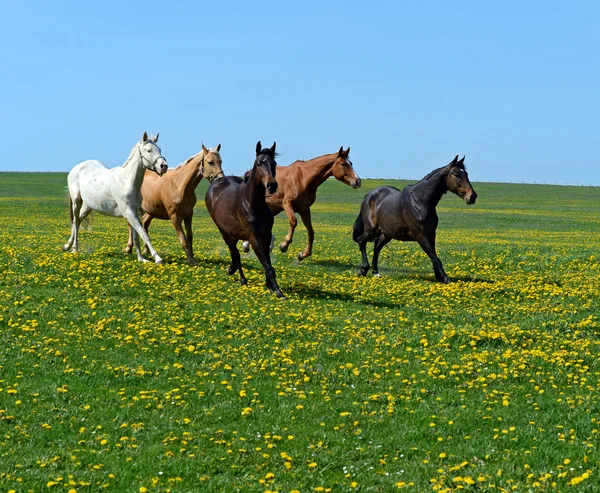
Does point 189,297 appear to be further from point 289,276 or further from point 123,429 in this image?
point 123,429

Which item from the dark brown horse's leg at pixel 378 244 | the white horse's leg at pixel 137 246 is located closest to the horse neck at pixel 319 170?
the dark brown horse's leg at pixel 378 244

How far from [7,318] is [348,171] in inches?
437

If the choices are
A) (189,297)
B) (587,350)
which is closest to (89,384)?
(189,297)

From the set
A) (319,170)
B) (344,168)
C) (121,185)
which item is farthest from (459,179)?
(121,185)

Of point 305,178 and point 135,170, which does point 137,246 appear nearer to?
point 135,170

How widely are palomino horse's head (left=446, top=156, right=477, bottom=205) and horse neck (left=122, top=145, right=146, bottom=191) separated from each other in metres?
7.65

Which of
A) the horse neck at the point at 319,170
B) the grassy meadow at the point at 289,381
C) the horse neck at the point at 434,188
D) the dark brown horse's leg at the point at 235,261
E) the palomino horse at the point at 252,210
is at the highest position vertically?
the horse neck at the point at 319,170

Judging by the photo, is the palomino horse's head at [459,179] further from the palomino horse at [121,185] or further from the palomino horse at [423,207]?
the palomino horse at [121,185]

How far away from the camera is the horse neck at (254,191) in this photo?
1591 cm

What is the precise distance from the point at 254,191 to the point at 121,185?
17.0 feet

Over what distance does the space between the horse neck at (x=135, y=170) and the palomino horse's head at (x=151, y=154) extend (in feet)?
0.68

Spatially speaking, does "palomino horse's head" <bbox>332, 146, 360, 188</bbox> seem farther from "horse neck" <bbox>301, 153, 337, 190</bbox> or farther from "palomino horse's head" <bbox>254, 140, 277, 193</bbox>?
"palomino horse's head" <bbox>254, 140, 277, 193</bbox>

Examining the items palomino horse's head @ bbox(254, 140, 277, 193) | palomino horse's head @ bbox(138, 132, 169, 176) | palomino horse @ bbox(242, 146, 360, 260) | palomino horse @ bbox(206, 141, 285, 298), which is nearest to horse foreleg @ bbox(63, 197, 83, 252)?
palomino horse's head @ bbox(138, 132, 169, 176)

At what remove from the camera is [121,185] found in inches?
774
